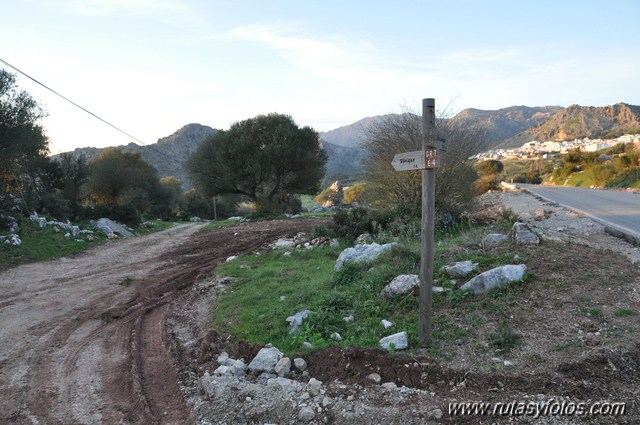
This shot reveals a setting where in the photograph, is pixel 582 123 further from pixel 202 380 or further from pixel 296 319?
pixel 202 380

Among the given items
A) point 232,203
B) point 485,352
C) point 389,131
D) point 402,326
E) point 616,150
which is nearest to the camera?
point 485,352

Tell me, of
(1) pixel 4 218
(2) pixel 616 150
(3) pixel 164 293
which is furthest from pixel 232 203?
(2) pixel 616 150

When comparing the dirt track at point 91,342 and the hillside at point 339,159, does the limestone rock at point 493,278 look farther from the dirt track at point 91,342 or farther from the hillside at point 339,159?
the hillside at point 339,159

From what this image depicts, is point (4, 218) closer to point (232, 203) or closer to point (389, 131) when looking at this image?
point (389, 131)

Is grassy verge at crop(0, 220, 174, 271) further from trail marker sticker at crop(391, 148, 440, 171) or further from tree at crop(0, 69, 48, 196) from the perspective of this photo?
trail marker sticker at crop(391, 148, 440, 171)

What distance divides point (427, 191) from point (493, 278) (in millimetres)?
2154

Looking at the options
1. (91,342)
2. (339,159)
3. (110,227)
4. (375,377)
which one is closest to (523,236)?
(375,377)

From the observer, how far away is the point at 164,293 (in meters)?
9.11

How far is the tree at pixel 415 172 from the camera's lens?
1306 cm

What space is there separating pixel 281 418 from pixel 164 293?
5.89 m

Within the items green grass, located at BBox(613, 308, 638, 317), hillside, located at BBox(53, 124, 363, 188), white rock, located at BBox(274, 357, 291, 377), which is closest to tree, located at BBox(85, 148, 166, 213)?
white rock, located at BBox(274, 357, 291, 377)

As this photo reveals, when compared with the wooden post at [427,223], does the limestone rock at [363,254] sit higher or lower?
lower

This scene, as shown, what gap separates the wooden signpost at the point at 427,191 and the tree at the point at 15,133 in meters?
17.6

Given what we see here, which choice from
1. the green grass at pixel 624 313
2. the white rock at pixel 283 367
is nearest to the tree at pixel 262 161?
the white rock at pixel 283 367
